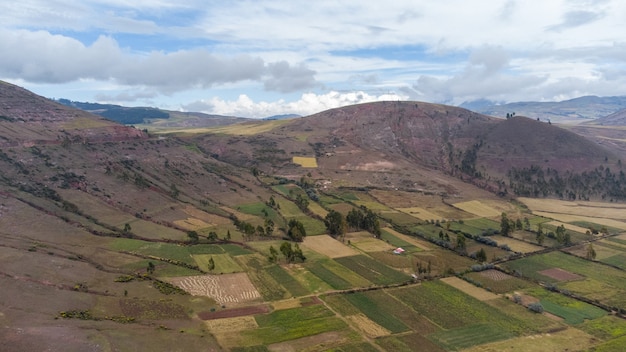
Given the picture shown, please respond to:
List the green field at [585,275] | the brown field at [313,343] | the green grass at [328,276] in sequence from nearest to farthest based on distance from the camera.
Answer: the brown field at [313,343] → the green field at [585,275] → the green grass at [328,276]

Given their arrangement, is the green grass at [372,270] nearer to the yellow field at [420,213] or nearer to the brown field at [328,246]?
the brown field at [328,246]

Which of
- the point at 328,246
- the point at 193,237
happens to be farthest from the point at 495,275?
the point at 193,237

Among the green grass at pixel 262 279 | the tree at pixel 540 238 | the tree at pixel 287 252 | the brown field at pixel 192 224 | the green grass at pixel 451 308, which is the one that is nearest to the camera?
the green grass at pixel 451 308

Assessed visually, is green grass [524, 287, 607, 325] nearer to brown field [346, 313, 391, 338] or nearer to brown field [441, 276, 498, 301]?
brown field [441, 276, 498, 301]

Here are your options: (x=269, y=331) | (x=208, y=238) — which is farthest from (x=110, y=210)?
(x=269, y=331)

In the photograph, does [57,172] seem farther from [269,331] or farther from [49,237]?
[269,331]

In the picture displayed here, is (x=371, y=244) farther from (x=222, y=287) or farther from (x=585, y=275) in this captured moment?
(x=585, y=275)

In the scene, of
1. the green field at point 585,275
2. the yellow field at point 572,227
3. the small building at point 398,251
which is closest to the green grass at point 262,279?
the small building at point 398,251
